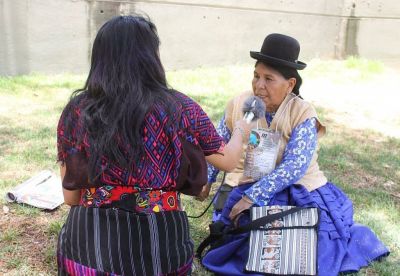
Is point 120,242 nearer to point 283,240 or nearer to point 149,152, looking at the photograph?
point 149,152

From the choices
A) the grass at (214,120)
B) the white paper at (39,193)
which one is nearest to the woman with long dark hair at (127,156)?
the grass at (214,120)

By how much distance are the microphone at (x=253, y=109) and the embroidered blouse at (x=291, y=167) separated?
26 cm

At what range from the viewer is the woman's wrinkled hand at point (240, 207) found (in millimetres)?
2879

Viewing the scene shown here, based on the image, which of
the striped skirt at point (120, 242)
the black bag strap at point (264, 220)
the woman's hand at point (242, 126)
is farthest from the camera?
the black bag strap at point (264, 220)

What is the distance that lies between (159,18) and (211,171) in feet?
21.1

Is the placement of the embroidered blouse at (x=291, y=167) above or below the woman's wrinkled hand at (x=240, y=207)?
above

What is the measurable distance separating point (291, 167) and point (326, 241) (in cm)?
45

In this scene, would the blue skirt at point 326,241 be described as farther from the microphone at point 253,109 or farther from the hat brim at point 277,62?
the hat brim at point 277,62

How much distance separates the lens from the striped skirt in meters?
2.09

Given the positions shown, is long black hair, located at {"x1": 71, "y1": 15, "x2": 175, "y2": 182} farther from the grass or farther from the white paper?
the white paper

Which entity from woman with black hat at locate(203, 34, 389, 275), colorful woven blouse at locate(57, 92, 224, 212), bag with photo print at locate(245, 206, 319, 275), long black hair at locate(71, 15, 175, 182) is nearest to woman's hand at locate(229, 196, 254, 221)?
woman with black hat at locate(203, 34, 389, 275)

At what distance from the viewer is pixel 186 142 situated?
2.08 meters

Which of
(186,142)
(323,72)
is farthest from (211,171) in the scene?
(323,72)

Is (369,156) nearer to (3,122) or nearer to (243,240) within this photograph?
(243,240)
